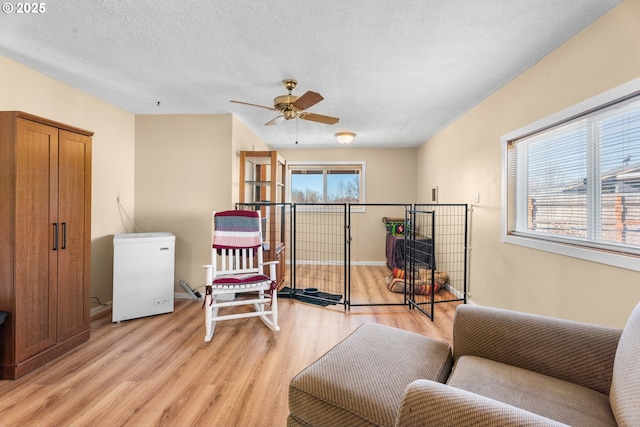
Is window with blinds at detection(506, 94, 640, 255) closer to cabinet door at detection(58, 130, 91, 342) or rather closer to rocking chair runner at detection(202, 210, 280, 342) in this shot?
rocking chair runner at detection(202, 210, 280, 342)

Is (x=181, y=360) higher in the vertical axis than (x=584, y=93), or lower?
lower

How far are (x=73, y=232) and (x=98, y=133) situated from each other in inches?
53.3

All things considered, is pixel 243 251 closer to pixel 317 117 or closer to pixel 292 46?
pixel 317 117

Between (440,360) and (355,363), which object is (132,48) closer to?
(355,363)

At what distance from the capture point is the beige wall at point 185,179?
3.76m

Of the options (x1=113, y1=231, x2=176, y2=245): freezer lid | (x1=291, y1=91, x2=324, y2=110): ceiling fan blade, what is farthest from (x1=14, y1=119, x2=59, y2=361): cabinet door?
(x1=291, y1=91, x2=324, y2=110): ceiling fan blade

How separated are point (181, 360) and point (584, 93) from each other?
347 cm

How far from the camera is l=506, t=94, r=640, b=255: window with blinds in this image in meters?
1.76

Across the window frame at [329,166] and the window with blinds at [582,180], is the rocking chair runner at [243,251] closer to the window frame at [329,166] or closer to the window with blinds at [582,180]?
the window with blinds at [582,180]

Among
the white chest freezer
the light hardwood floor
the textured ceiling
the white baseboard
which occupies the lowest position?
the light hardwood floor

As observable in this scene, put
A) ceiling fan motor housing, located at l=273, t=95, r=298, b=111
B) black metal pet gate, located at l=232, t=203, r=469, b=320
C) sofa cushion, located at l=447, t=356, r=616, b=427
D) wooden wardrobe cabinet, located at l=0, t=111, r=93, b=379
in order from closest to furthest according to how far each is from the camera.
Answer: sofa cushion, located at l=447, t=356, r=616, b=427 → wooden wardrobe cabinet, located at l=0, t=111, r=93, b=379 → ceiling fan motor housing, located at l=273, t=95, r=298, b=111 → black metal pet gate, located at l=232, t=203, r=469, b=320

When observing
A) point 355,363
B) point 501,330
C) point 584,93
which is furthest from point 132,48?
point 584,93

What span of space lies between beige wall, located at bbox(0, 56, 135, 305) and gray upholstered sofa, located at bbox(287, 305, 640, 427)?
3.13 m

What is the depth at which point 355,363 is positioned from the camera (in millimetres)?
1298
